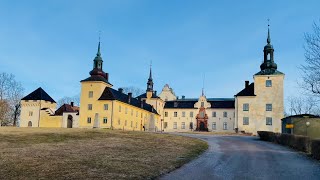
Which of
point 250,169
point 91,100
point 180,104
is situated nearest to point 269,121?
point 180,104

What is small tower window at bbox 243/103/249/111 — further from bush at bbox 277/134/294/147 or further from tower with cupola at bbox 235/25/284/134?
bush at bbox 277/134/294/147

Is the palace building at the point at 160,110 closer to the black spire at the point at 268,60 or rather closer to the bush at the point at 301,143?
the black spire at the point at 268,60

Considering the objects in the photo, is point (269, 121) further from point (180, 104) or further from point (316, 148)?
point (316, 148)

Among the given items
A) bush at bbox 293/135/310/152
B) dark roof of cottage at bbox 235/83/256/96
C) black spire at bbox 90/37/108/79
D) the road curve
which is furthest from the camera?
black spire at bbox 90/37/108/79

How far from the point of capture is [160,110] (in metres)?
76.5

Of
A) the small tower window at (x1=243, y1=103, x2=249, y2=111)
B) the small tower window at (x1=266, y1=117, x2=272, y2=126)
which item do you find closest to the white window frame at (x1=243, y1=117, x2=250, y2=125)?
the small tower window at (x1=243, y1=103, x2=249, y2=111)

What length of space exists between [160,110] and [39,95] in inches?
1003

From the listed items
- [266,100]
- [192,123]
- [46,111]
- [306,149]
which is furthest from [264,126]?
[46,111]

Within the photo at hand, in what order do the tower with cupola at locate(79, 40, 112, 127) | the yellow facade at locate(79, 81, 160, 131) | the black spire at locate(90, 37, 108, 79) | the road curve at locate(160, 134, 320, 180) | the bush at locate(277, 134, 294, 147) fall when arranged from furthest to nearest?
the black spire at locate(90, 37, 108, 79) → the tower with cupola at locate(79, 40, 112, 127) → the yellow facade at locate(79, 81, 160, 131) → the bush at locate(277, 134, 294, 147) → the road curve at locate(160, 134, 320, 180)

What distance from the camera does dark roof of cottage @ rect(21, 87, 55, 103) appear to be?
6862 cm

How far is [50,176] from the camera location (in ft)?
33.9

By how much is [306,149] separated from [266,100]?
3698 cm

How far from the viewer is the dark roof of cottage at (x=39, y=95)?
6862 cm

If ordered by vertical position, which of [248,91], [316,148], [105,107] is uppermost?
[248,91]
